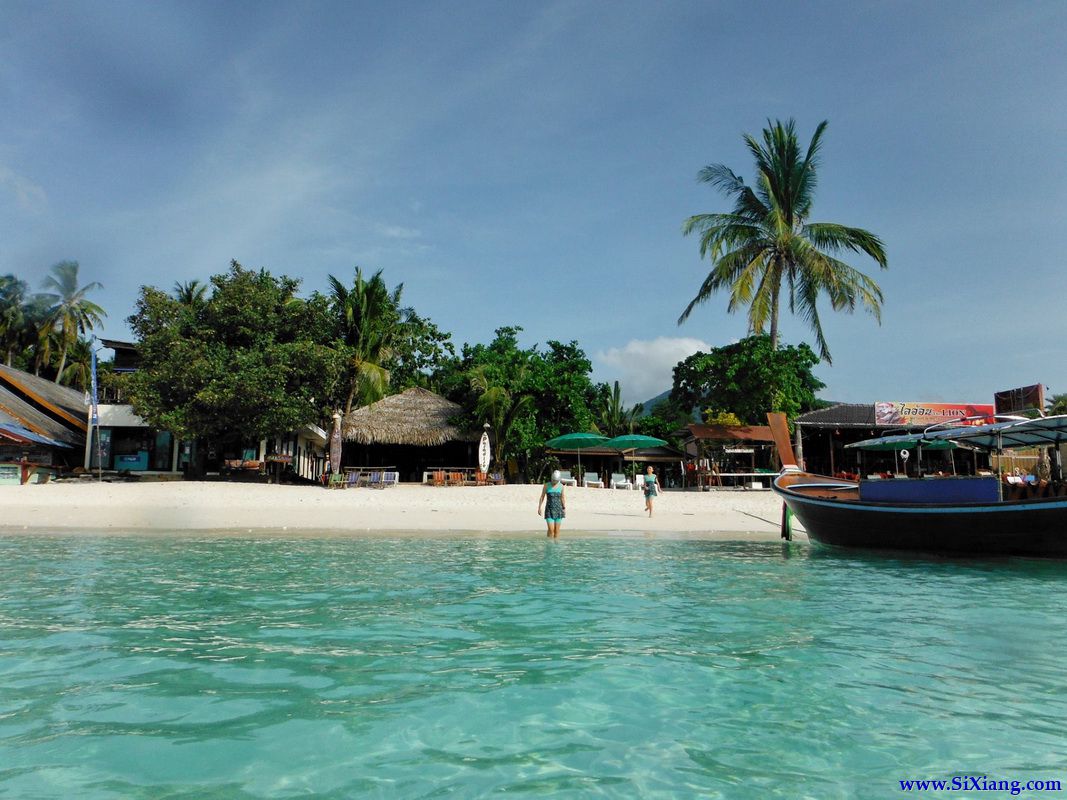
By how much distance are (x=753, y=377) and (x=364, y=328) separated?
14.7 meters

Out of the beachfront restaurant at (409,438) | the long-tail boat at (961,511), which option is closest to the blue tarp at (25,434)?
the beachfront restaurant at (409,438)

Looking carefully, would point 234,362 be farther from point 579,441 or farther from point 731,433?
point 731,433

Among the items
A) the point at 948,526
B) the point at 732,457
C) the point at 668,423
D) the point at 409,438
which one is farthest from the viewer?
the point at 668,423

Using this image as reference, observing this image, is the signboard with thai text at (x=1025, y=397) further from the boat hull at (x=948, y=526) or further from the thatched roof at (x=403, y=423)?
the thatched roof at (x=403, y=423)

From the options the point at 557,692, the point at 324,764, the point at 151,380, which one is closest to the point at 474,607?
the point at 557,692

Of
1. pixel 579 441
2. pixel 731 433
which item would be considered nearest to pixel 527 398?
pixel 579 441

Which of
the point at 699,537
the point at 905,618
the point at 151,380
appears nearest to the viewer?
the point at 905,618

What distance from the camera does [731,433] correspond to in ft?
72.6

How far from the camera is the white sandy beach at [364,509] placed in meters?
14.4

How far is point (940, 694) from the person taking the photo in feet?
12.9

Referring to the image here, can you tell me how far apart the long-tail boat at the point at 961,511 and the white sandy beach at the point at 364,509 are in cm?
237

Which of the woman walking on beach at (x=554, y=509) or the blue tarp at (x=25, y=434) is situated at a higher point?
the blue tarp at (x=25, y=434)

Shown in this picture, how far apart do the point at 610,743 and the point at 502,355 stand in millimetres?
24469

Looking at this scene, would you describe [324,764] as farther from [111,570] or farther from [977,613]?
[111,570]
